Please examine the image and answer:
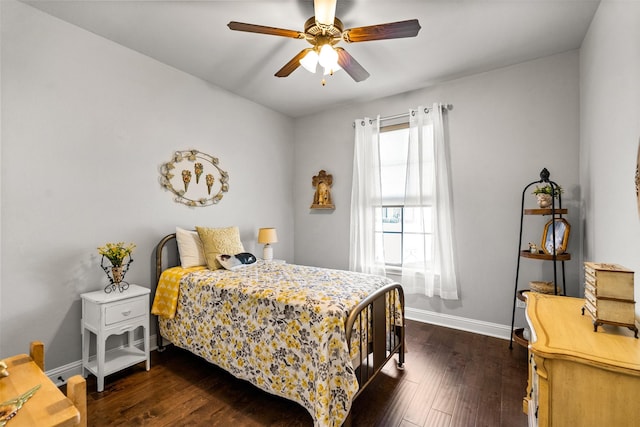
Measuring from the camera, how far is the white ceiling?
85.2 inches

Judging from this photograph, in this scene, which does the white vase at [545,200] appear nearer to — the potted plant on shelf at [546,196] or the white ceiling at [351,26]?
the potted plant on shelf at [546,196]

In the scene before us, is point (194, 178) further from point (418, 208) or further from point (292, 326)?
point (418, 208)

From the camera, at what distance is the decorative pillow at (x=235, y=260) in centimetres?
283

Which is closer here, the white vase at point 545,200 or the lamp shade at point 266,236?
the white vase at point 545,200

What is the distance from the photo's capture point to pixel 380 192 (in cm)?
381

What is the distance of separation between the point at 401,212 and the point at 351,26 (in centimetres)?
219

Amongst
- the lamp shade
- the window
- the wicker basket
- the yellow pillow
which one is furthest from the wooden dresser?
the lamp shade

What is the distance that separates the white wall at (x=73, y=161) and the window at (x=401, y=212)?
2276 mm

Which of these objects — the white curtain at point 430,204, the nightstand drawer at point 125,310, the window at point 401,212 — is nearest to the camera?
the nightstand drawer at point 125,310

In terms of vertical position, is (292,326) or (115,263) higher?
(115,263)

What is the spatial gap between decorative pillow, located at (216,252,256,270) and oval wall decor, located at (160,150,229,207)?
0.82 m

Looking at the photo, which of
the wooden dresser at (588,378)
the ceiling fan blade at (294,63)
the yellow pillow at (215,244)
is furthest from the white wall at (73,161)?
the wooden dresser at (588,378)

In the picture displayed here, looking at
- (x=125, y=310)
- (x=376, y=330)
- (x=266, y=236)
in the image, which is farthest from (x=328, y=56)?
(x=125, y=310)

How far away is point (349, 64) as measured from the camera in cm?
228
